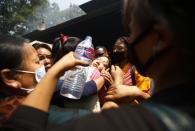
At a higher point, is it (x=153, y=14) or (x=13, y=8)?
(x=13, y=8)

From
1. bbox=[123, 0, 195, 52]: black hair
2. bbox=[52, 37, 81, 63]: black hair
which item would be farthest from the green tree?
bbox=[123, 0, 195, 52]: black hair

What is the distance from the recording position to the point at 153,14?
1.24m

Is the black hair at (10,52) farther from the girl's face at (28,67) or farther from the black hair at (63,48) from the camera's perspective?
the black hair at (63,48)

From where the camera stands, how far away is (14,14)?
96.8 ft

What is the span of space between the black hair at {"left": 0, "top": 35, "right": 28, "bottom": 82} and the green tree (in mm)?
26613

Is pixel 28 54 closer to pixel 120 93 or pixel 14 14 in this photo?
pixel 120 93

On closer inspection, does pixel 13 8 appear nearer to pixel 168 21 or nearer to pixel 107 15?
pixel 107 15

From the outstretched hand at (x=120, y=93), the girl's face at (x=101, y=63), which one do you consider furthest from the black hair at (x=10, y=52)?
the girl's face at (x=101, y=63)

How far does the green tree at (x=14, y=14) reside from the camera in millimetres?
29125

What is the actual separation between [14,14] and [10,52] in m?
27.4

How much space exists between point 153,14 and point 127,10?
0.62 feet

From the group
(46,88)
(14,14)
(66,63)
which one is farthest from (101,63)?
(14,14)

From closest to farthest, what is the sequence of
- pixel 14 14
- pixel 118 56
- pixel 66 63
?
pixel 66 63 < pixel 118 56 < pixel 14 14

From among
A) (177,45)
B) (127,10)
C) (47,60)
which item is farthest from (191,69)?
(47,60)
